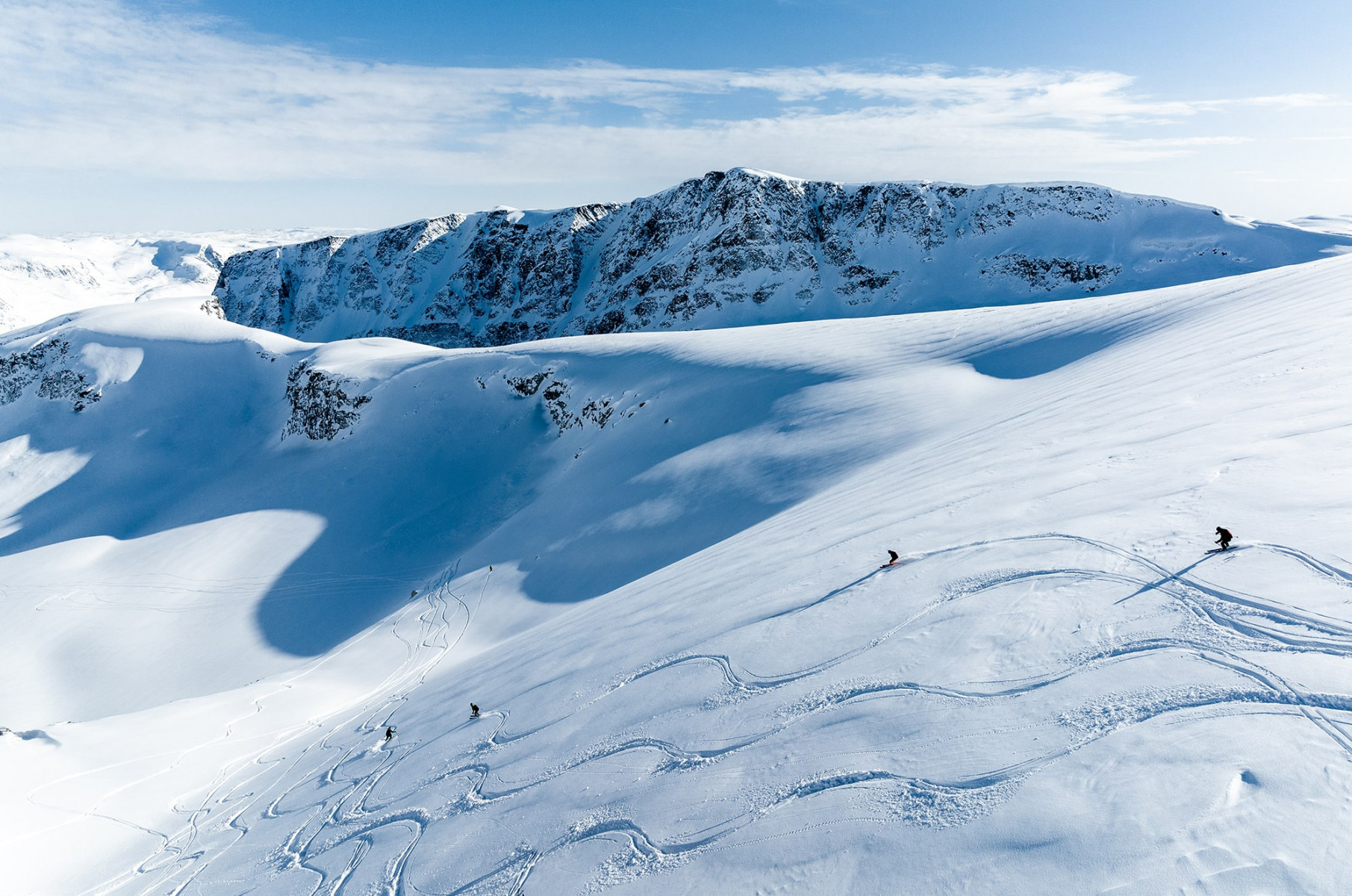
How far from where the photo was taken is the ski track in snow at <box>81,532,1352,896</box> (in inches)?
157

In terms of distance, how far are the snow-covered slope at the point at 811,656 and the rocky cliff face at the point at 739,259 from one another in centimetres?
5609

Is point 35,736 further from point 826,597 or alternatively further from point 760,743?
point 826,597

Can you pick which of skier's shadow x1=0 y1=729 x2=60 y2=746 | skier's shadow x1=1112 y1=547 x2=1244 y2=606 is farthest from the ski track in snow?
skier's shadow x1=0 y1=729 x2=60 y2=746

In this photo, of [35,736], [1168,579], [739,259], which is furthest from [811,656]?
[739,259]

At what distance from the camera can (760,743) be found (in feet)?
17.5

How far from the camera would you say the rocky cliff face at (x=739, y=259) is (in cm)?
7350

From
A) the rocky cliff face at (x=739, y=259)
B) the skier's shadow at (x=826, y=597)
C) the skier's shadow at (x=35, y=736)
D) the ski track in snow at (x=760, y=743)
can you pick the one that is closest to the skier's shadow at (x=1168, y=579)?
the ski track in snow at (x=760, y=743)

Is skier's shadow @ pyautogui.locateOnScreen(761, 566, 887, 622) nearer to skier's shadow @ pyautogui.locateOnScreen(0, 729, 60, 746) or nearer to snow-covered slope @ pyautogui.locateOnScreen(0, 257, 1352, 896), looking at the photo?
snow-covered slope @ pyautogui.locateOnScreen(0, 257, 1352, 896)

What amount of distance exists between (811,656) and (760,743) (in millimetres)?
1267

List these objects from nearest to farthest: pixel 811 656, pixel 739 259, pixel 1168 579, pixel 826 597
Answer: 1. pixel 1168 579
2. pixel 811 656
3. pixel 826 597
4. pixel 739 259

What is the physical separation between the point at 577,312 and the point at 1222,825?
4038 inches

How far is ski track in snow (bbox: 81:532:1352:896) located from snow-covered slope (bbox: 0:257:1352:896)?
0.04m

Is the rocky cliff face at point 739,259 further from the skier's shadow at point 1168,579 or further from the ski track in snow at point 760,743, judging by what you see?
the skier's shadow at point 1168,579

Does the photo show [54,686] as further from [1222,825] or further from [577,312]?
[577,312]
